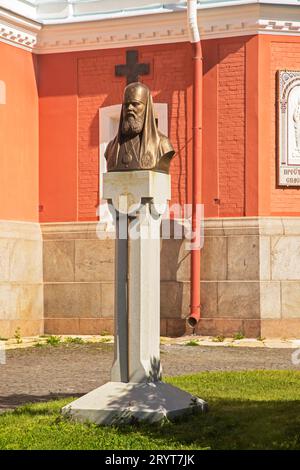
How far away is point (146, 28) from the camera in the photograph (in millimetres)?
16516

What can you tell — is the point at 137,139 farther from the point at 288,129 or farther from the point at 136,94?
the point at 288,129

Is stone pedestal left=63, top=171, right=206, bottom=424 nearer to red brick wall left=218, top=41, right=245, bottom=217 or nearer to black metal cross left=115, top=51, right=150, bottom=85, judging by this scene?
red brick wall left=218, top=41, right=245, bottom=217

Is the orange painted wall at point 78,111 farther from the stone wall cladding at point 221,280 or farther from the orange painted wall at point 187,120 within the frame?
the stone wall cladding at point 221,280

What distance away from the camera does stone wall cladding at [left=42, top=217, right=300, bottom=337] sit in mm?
15672

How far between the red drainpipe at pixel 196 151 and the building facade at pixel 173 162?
175mm

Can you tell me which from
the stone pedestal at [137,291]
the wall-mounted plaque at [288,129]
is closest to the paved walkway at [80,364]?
the stone pedestal at [137,291]

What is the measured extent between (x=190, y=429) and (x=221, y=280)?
8.58 meters

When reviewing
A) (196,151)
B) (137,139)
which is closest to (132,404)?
(137,139)

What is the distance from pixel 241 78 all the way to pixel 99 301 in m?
4.71

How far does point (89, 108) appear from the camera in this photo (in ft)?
55.7

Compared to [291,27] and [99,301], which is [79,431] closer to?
[99,301]

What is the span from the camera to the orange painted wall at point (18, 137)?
1619 cm

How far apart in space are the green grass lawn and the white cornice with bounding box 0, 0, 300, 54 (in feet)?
27.9

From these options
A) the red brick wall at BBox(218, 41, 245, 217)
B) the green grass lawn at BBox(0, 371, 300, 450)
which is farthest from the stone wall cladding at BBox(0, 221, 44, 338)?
the green grass lawn at BBox(0, 371, 300, 450)
